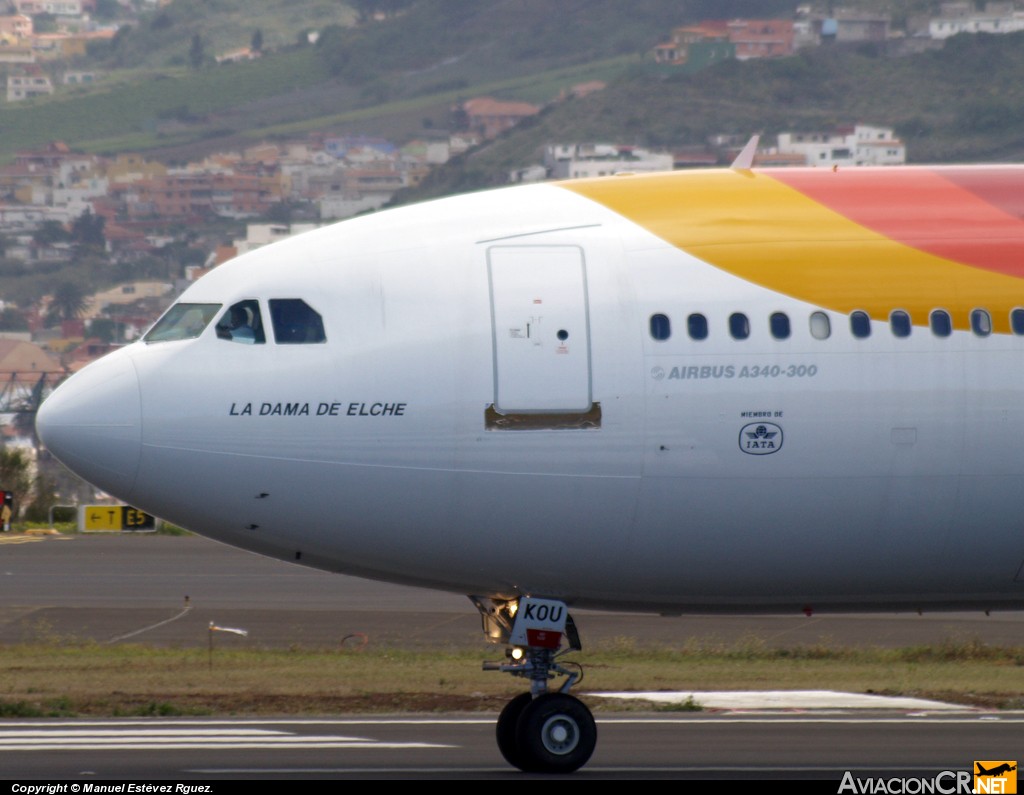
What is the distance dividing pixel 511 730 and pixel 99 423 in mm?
4723

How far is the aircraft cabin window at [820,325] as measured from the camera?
16.2 meters

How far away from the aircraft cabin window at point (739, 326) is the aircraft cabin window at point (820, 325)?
1.85 ft

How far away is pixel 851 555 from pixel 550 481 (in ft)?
9.18

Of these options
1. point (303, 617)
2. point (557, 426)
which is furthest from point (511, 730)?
point (303, 617)

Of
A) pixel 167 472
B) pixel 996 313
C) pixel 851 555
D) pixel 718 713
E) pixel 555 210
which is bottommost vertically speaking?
pixel 718 713

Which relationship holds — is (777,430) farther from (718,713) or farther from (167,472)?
(718,713)

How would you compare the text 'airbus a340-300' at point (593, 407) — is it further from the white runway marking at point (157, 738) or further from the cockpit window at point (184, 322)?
the white runway marking at point (157, 738)

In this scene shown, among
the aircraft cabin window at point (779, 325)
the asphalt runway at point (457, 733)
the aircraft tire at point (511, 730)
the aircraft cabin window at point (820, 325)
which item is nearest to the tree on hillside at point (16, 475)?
the asphalt runway at point (457, 733)

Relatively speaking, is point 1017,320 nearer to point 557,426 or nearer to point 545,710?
point 557,426

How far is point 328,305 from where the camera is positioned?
16.2 meters

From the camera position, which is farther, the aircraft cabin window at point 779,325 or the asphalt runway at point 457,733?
the asphalt runway at point 457,733

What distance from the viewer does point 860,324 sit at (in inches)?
638

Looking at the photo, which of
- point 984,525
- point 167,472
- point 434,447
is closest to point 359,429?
point 434,447

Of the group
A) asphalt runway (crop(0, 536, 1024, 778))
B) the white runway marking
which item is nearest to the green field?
asphalt runway (crop(0, 536, 1024, 778))
